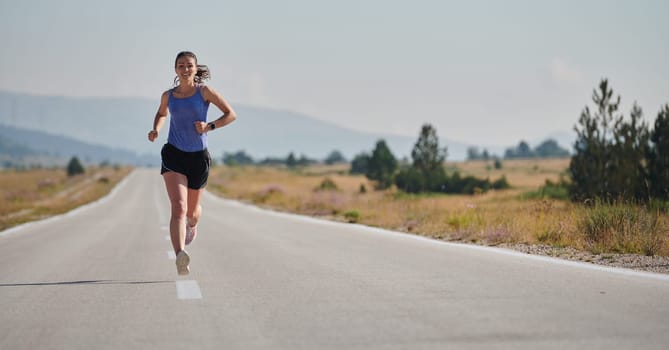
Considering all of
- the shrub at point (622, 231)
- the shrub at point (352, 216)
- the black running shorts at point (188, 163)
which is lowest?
the shrub at point (352, 216)

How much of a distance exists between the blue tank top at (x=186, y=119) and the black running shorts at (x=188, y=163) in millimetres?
60

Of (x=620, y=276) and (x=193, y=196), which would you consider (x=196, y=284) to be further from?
(x=620, y=276)

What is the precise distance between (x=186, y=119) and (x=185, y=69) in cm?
52

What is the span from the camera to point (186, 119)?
27.0 feet

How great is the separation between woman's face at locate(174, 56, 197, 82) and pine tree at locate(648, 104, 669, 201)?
19026 millimetres

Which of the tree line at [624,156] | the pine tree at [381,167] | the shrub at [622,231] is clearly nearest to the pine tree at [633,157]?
the tree line at [624,156]

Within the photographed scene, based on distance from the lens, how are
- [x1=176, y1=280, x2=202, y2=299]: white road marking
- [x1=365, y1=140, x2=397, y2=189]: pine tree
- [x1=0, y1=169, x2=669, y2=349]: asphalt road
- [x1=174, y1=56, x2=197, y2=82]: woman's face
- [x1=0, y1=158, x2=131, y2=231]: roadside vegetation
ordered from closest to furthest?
[x1=0, y1=169, x2=669, y2=349]: asphalt road → [x1=176, y1=280, x2=202, y2=299]: white road marking → [x1=174, y1=56, x2=197, y2=82]: woman's face → [x1=0, y1=158, x2=131, y2=231]: roadside vegetation → [x1=365, y1=140, x2=397, y2=189]: pine tree

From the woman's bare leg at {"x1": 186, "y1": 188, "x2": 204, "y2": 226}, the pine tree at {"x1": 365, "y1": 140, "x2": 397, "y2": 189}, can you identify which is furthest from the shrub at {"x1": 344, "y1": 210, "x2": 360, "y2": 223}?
the pine tree at {"x1": 365, "y1": 140, "x2": 397, "y2": 189}

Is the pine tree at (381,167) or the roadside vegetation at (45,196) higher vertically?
the pine tree at (381,167)

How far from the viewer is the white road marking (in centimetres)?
722

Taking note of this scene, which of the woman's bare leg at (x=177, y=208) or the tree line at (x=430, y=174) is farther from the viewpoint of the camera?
the tree line at (x=430, y=174)

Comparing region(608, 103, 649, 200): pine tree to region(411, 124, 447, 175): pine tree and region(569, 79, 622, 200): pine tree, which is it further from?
region(411, 124, 447, 175): pine tree

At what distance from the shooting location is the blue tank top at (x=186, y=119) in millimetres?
8219

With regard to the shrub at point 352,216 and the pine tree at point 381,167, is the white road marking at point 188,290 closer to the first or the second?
the shrub at point 352,216
